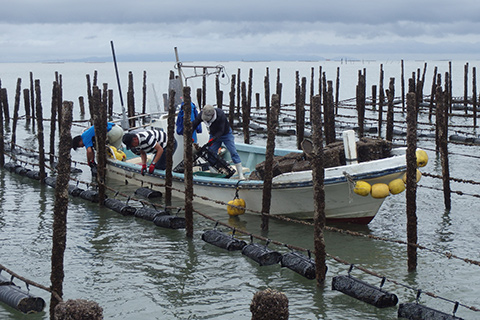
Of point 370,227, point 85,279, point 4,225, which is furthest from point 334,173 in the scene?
point 4,225

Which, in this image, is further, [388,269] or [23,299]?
[388,269]

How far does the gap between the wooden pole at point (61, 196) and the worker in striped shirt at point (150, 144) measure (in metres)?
6.86

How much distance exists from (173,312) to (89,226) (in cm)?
524

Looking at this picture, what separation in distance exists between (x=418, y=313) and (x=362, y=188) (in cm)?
349

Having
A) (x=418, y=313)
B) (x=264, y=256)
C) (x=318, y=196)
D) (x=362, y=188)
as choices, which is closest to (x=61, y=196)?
(x=318, y=196)

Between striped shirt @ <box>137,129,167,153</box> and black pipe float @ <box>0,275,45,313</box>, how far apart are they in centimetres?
644

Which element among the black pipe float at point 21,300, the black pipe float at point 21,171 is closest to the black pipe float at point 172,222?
the black pipe float at point 21,300

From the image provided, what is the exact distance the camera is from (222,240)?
465 inches

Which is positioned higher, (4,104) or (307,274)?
(4,104)

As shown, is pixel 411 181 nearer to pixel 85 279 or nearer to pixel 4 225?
pixel 85 279

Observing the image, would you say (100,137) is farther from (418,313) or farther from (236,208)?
(418,313)

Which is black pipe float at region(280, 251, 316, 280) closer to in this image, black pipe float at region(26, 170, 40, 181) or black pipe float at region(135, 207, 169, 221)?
black pipe float at region(135, 207, 169, 221)

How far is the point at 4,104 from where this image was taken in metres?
28.2

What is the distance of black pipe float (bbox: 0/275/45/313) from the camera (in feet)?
29.3
